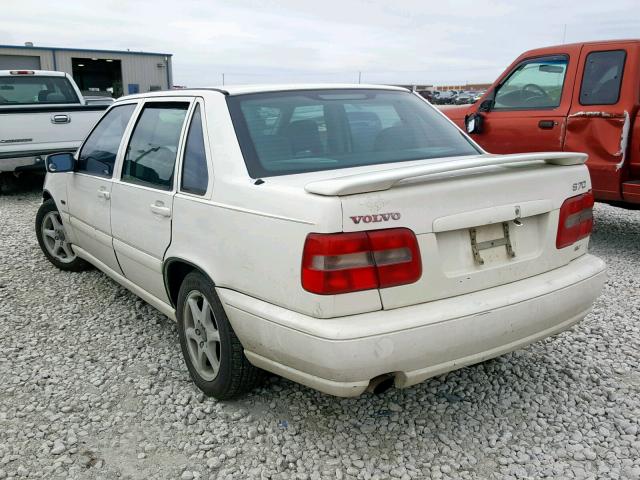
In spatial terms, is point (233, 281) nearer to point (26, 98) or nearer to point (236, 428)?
point (236, 428)

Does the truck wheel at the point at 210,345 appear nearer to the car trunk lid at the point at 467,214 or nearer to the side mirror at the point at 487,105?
the car trunk lid at the point at 467,214

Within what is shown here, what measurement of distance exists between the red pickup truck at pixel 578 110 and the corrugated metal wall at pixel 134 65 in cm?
2623

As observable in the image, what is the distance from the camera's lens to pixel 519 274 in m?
2.65

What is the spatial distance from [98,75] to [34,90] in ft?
79.5

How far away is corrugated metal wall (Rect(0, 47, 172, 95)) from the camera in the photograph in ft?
94.7

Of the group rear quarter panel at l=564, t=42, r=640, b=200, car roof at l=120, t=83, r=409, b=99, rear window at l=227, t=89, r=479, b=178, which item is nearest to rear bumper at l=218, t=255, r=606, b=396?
rear window at l=227, t=89, r=479, b=178

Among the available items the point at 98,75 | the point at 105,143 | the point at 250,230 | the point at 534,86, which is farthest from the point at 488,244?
Result: the point at 98,75

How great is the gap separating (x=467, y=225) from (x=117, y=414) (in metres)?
1.95

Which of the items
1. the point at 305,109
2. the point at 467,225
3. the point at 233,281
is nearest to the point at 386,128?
the point at 305,109

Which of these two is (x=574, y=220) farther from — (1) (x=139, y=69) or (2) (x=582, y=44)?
(1) (x=139, y=69)

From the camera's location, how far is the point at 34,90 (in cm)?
1047

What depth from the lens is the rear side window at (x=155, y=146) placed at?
3.25 metres

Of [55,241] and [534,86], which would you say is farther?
[534,86]

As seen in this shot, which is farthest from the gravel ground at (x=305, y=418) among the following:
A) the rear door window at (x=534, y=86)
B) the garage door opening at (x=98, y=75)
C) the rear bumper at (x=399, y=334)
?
the garage door opening at (x=98, y=75)
